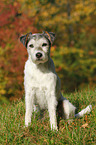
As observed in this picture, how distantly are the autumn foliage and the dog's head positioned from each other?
2842mm

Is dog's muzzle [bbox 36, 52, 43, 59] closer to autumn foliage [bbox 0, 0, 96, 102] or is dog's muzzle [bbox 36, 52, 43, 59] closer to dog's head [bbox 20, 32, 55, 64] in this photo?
dog's head [bbox 20, 32, 55, 64]

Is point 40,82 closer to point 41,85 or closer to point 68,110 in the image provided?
point 41,85

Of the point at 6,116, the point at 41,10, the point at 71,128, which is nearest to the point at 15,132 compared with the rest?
the point at 6,116

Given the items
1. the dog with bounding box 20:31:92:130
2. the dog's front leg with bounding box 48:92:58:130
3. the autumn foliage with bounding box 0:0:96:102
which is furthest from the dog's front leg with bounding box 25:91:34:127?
the autumn foliage with bounding box 0:0:96:102

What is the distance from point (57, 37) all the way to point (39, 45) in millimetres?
A: 9775

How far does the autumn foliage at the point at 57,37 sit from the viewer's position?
25.6 ft

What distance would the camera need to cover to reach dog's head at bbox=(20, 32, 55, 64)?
322 cm

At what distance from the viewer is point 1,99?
8.34m

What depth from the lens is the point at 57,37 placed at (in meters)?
12.9

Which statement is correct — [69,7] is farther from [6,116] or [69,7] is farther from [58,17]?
[6,116]

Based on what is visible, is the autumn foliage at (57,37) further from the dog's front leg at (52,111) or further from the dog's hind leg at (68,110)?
the dog's front leg at (52,111)

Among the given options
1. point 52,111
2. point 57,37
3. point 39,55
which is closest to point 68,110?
point 52,111

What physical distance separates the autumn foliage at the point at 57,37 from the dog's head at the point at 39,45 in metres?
2.84

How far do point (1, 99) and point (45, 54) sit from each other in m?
5.56
